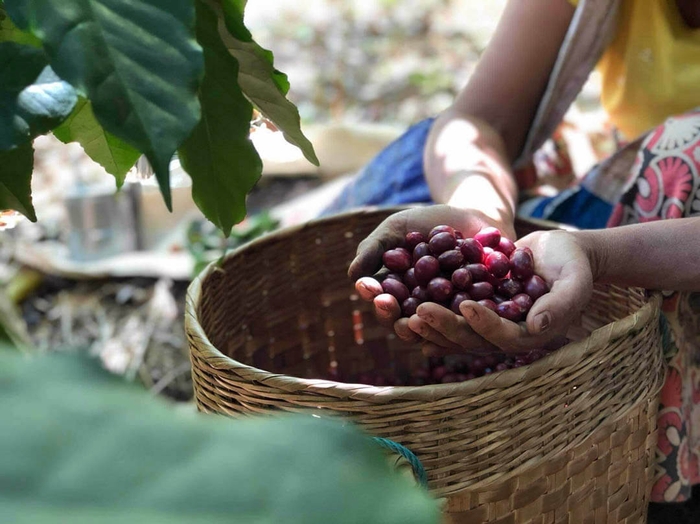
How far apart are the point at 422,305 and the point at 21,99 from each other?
554 mm

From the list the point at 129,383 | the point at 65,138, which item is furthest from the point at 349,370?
the point at 129,383

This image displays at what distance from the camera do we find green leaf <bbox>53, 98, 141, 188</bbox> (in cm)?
81

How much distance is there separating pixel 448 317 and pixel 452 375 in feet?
1.50

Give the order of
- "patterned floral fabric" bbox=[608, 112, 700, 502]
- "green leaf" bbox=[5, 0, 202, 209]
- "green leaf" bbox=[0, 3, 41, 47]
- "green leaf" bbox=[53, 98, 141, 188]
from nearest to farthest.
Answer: "green leaf" bbox=[5, 0, 202, 209] → "green leaf" bbox=[0, 3, 41, 47] → "green leaf" bbox=[53, 98, 141, 188] → "patterned floral fabric" bbox=[608, 112, 700, 502]

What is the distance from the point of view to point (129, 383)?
0.72 ft

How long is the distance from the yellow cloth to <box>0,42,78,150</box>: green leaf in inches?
48.3

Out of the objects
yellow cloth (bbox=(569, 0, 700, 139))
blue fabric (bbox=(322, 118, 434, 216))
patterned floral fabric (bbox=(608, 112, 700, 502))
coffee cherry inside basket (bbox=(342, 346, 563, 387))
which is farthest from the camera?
blue fabric (bbox=(322, 118, 434, 216))

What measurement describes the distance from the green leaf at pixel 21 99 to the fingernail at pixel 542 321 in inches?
23.9

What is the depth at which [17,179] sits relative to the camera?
0.70 m

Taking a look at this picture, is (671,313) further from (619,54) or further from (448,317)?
(619,54)

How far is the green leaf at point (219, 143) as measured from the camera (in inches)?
27.5

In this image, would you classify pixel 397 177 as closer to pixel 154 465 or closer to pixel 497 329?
pixel 497 329

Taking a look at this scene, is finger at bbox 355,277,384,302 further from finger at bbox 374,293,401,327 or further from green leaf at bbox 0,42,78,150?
green leaf at bbox 0,42,78,150

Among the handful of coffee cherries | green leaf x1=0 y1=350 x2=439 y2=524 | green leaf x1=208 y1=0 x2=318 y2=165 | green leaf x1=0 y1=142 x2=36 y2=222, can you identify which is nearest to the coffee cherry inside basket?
the handful of coffee cherries
